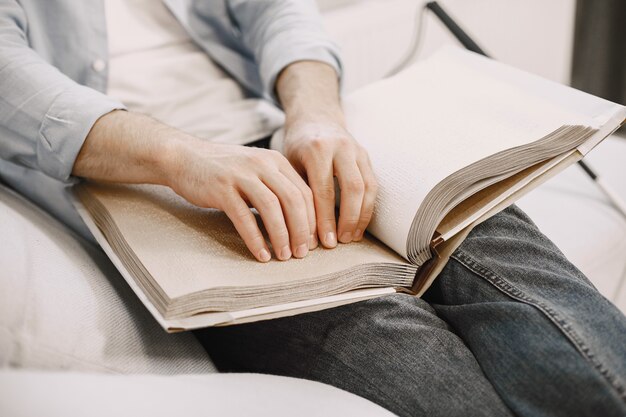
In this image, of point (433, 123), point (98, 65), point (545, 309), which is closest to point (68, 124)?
point (98, 65)

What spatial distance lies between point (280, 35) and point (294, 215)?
436mm

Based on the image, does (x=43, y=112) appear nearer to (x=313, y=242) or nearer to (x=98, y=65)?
(x=98, y=65)

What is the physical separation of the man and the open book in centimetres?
3

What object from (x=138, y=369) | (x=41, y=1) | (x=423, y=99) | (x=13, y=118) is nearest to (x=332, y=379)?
(x=138, y=369)

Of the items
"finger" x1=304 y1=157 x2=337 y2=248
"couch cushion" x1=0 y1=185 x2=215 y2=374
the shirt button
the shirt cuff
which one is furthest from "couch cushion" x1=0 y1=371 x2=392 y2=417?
the shirt button

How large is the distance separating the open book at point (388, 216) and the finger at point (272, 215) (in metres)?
0.02

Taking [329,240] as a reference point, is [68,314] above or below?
below

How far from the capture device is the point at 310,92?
0.91 m

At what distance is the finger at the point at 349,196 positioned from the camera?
2.26 ft

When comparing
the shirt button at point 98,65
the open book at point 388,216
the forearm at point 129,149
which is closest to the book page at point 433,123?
the open book at point 388,216

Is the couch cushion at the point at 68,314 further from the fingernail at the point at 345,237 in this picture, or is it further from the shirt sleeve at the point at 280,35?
→ the shirt sleeve at the point at 280,35

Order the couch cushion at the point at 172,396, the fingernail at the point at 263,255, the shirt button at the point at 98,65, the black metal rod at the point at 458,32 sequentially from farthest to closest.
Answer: the black metal rod at the point at 458,32 → the shirt button at the point at 98,65 → the fingernail at the point at 263,255 → the couch cushion at the point at 172,396

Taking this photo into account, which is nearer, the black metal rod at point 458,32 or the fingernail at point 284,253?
the fingernail at point 284,253

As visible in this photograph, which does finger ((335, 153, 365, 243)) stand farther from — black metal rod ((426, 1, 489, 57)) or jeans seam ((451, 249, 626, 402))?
black metal rod ((426, 1, 489, 57))
